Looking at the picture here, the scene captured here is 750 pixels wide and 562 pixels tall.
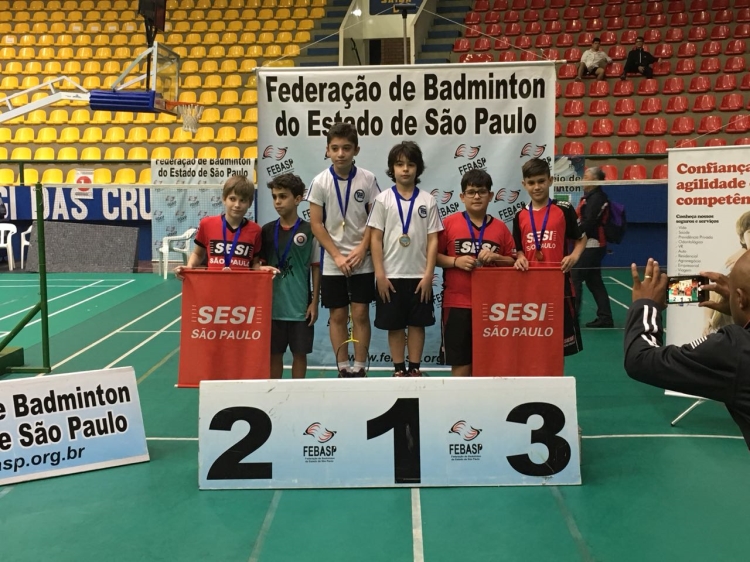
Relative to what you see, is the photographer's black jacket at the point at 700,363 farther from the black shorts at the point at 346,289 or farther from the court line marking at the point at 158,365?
the court line marking at the point at 158,365

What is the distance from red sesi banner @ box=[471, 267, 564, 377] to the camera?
4.94 metres

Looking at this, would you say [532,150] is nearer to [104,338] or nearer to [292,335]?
[292,335]

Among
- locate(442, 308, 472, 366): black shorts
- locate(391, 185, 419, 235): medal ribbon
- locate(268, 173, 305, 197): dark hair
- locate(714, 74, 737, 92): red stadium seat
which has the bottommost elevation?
locate(442, 308, 472, 366): black shorts

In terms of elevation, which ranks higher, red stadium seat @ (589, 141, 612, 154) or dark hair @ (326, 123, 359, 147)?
red stadium seat @ (589, 141, 612, 154)

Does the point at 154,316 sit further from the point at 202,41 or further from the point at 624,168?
the point at 202,41

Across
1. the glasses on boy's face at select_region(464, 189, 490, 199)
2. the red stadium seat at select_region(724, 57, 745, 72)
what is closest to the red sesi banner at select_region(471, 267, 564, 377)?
the glasses on boy's face at select_region(464, 189, 490, 199)

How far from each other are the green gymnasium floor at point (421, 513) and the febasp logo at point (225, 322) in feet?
2.32

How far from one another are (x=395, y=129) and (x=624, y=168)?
940cm

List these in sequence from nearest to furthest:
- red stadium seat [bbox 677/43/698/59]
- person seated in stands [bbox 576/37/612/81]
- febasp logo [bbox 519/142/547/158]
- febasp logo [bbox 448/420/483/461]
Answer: febasp logo [bbox 448/420/483/461]
febasp logo [bbox 519/142/547/158]
person seated in stands [bbox 576/37/612/81]
red stadium seat [bbox 677/43/698/59]

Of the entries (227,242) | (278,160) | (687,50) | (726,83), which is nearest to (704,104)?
(726,83)

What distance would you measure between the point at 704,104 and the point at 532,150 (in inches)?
447

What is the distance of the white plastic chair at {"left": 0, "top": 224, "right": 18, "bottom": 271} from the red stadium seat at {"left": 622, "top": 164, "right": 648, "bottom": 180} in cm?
1194

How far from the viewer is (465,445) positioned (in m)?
4.07

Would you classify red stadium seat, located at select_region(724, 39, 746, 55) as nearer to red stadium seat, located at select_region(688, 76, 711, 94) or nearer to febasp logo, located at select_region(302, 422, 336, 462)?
red stadium seat, located at select_region(688, 76, 711, 94)
